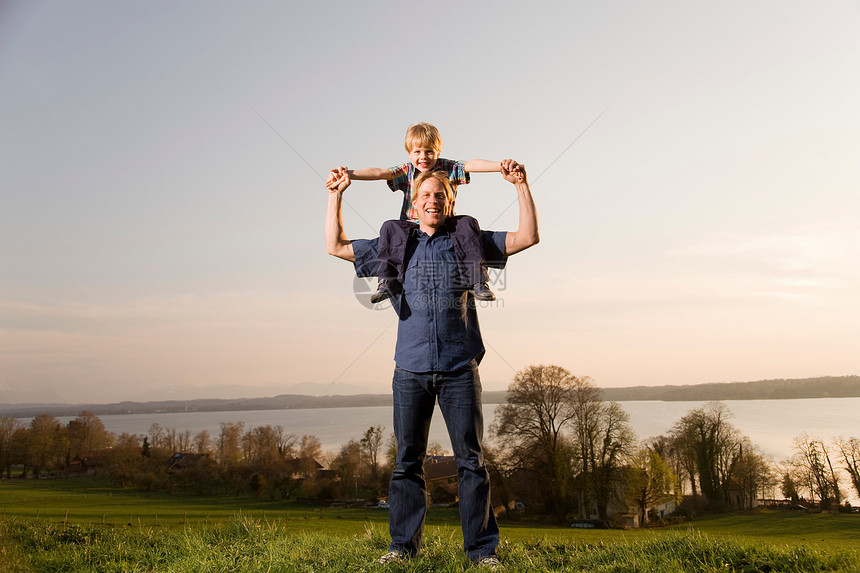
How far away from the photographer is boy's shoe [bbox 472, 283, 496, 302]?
314 cm

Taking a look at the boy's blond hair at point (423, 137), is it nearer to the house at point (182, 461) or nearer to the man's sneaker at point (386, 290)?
the man's sneaker at point (386, 290)

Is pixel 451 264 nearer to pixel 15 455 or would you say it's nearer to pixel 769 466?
pixel 15 455

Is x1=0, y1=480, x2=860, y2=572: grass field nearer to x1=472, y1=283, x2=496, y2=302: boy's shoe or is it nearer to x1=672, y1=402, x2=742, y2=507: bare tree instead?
x1=472, y1=283, x2=496, y2=302: boy's shoe

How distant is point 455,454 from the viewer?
123 inches

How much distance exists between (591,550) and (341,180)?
115 inches

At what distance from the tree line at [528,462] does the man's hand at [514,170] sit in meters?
3.74

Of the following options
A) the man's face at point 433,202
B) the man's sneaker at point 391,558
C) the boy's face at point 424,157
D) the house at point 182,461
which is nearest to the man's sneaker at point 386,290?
the man's face at point 433,202

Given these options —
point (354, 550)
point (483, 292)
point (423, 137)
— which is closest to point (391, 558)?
point (354, 550)

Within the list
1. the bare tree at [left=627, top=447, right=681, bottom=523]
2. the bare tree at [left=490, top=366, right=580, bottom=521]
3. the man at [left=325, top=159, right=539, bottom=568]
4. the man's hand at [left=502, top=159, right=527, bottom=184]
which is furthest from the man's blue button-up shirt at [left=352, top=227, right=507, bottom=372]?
the bare tree at [left=490, top=366, right=580, bottom=521]

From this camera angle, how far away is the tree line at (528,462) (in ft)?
27.9

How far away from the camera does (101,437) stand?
9.02 m

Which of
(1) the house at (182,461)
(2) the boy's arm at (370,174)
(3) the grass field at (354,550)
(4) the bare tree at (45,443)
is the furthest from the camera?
(1) the house at (182,461)

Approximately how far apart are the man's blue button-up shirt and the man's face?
10cm

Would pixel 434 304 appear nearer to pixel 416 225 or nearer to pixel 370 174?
pixel 416 225
